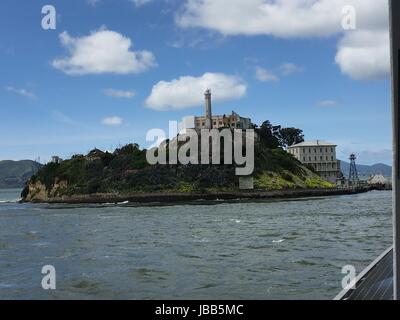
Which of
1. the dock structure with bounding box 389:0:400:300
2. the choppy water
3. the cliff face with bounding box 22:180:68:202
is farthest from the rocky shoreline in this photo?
the dock structure with bounding box 389:0:400:300

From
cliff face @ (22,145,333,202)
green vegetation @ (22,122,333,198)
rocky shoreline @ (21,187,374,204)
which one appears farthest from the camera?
green vegetation @ (22,122,333,198)

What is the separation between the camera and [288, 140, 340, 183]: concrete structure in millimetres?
180125

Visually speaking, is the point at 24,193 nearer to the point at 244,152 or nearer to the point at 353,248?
the point at 244,152

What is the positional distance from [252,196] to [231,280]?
105314 millimetres

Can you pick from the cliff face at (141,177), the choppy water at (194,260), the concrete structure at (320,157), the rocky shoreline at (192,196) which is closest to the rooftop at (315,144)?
the concrete structure at (320,157)

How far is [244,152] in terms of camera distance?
154625mm

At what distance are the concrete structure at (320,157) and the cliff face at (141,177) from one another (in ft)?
61.5

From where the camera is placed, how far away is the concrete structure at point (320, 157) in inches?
7092

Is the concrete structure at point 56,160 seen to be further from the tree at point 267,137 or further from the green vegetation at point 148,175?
the tree at point 267,137

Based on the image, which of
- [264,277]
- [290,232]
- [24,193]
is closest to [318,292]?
[264,277]

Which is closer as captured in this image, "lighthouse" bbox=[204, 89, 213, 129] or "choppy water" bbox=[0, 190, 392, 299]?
"choppy water" bbox=[0, 190, 392, 299]

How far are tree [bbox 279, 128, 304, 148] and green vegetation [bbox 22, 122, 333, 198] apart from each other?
33057 millimetres

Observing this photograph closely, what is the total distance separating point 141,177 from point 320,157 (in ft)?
239

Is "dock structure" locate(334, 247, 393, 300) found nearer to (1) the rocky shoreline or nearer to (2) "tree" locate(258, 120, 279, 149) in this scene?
(1) the rocky shoreline
